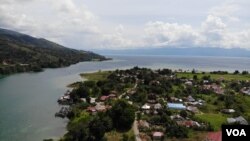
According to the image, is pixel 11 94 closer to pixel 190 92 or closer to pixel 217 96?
pixel 190 92

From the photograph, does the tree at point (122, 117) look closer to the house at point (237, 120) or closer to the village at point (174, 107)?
the village at point (174, 107)

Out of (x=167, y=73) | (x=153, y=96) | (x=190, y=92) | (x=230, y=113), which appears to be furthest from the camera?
(x=167, y=73)

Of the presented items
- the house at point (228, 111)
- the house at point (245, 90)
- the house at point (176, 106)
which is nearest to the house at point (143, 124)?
the house at point (176, 106)

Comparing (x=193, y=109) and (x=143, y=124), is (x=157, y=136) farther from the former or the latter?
(x=193, y=109)

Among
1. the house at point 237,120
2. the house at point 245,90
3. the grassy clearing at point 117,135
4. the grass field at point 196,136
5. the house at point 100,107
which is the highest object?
the house at point 245,90

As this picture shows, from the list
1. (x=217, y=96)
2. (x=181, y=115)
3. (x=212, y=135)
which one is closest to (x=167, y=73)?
(x=217, y=96)

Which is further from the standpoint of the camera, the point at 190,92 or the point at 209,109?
the point at 190,92

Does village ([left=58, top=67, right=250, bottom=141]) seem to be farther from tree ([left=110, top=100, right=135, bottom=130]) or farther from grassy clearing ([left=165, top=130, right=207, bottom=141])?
tree ([left=110, top=100, right=135, bottom=130])

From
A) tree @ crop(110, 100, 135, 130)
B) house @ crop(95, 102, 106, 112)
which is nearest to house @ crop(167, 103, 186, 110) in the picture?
house @ crop(95, 102, 106, 112)
